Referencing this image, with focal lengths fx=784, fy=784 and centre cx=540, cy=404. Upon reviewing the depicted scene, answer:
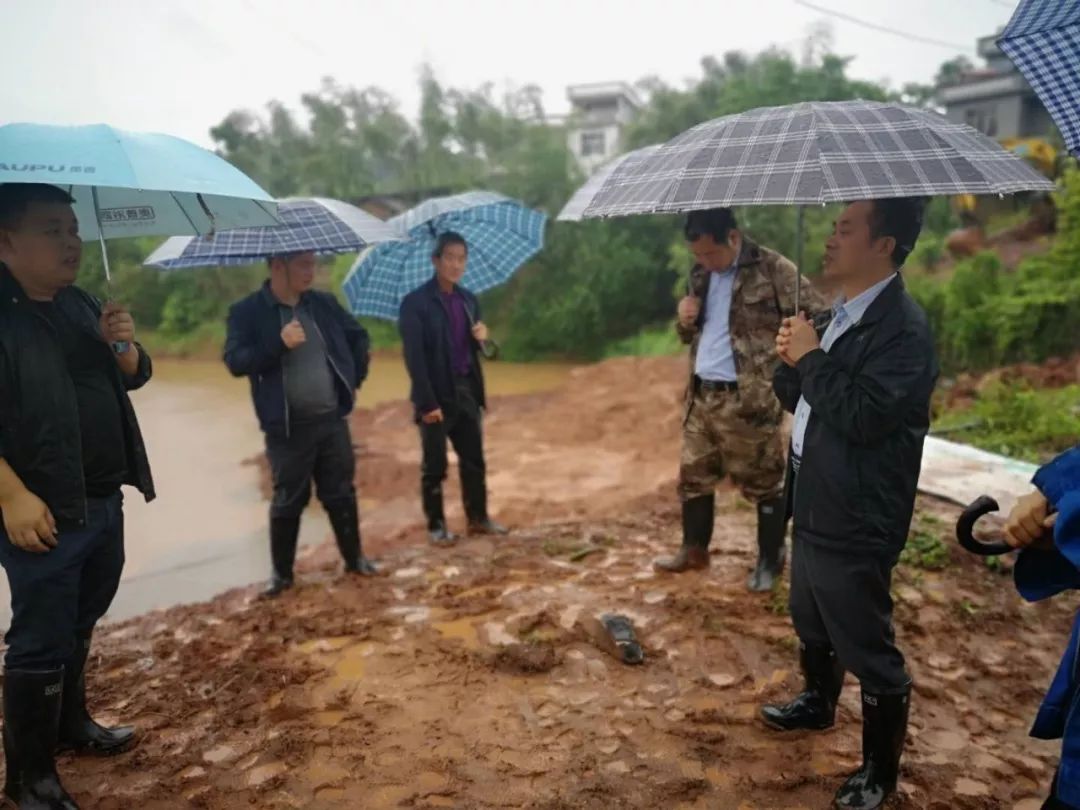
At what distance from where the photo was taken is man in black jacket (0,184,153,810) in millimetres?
2119

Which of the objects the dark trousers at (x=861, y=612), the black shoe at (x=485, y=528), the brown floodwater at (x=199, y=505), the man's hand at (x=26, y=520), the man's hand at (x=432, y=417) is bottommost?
the brown floodwater at (x=199, y=505)

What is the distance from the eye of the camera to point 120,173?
192 cm

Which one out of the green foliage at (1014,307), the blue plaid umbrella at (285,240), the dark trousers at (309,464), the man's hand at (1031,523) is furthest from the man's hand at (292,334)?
the green foliage at (1014,307)

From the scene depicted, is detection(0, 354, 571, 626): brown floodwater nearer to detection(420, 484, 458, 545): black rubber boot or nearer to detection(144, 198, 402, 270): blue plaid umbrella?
detection(420, 484, 458, 545): black rubber boot

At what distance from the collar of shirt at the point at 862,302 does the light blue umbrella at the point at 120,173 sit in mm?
1707

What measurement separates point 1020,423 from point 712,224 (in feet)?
13.9

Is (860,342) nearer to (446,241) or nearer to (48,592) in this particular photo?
(48,592)

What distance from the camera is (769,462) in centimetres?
356

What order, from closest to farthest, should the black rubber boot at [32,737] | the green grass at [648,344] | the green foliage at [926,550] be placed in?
1. the black rubber boot at [32,737]
2. the green foliage at [926,550]
3. the green grass at [648,344]

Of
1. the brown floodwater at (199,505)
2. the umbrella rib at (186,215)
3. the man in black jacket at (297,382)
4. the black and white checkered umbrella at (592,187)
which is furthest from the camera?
the brown floodwater at (199,505)

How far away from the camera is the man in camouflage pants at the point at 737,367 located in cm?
342

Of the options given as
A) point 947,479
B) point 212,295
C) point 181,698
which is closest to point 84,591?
point 181,698

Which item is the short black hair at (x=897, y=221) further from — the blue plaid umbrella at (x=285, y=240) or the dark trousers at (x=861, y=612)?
the blue plaid umbrella at (x=285, y=240)

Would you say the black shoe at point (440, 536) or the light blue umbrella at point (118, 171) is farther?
the black shoe at point (440, 536)
